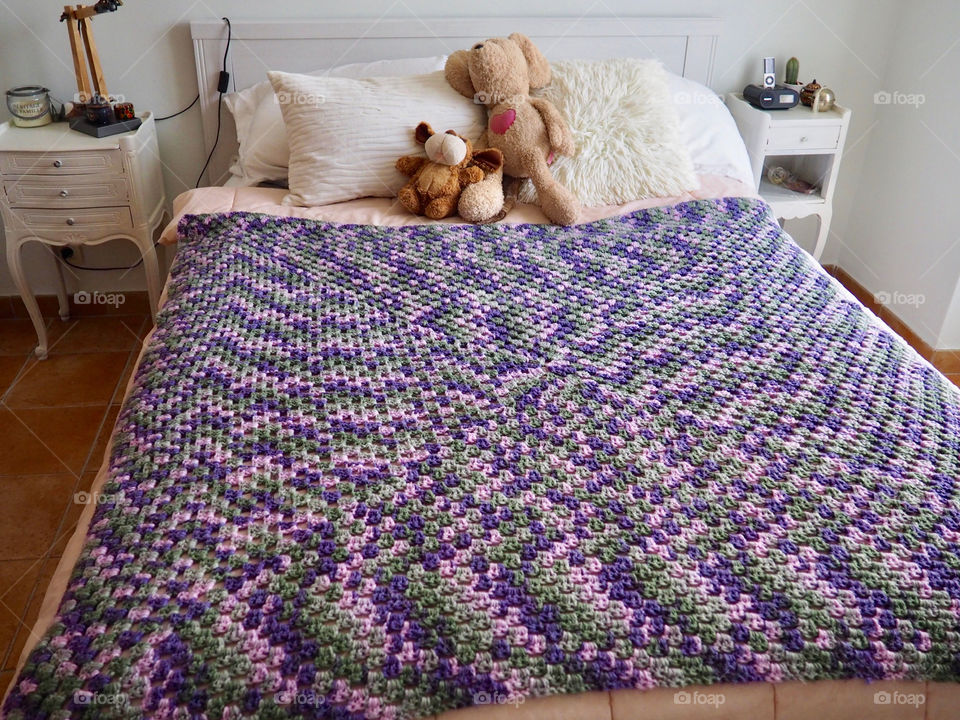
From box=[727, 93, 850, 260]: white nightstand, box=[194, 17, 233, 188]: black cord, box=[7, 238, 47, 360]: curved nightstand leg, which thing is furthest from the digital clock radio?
box=[7, 238, 47, 360]: curved nightstand leg

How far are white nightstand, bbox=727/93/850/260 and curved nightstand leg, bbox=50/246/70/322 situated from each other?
2.43 meters

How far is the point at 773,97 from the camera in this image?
106 inches

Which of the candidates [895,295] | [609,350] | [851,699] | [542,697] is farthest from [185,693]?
[895,295]

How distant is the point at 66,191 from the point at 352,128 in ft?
3.00

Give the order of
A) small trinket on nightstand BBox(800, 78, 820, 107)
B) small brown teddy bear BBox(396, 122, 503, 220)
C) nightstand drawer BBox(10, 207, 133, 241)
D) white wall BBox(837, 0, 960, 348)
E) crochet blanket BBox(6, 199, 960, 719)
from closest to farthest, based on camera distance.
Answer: crochet blanket BBox(6, 199, 960, 719) → small brown teddy bear BBox(396, 122, 503, 220) → nightstand drawer BBox(10, 207, 133, 241) → white wall BBox(837, 0, 960, 348) → small trinket on nightstand BBox(800, 78, 820, 107)

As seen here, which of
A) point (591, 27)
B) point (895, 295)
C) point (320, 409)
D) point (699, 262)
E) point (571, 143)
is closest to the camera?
point (320, 409)

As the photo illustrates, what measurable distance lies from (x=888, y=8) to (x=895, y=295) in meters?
1.02

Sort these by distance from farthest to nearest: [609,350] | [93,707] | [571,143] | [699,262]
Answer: [571,143] < [699,262] < [609,350] < [93,707]

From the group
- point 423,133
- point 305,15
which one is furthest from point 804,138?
point 305,15

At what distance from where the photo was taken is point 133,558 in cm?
108

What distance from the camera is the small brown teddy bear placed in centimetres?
210

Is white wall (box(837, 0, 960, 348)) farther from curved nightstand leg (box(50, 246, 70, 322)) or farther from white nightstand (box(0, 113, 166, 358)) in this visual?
curved nightstand leg (box(50, 246, 70, 322))

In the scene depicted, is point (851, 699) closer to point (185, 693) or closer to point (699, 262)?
point (185, 693)

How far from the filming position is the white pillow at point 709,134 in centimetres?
246
